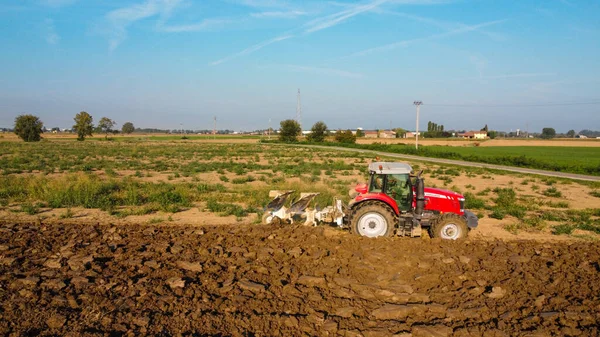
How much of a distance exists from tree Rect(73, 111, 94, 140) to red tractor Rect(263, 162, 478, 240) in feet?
421

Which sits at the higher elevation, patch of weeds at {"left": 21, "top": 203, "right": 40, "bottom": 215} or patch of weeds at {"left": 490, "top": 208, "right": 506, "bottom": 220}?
patch of weeds at {"left": 21, "top": 203, "right": 40, "bottom": 215}

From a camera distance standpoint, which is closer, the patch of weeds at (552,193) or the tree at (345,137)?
the patch of weeds at (552,193)

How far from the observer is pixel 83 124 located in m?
123

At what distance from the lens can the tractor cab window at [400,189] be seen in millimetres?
10609

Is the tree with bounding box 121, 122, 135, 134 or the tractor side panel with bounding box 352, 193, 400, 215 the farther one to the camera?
the tree with bounding box 121, 122, 135, 134

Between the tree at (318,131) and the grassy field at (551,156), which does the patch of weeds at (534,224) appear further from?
the tree at (318,131)

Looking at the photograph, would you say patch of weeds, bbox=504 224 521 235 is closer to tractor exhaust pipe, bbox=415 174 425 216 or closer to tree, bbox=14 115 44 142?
tractor exhaust pipe, bbox=415 174 425 216

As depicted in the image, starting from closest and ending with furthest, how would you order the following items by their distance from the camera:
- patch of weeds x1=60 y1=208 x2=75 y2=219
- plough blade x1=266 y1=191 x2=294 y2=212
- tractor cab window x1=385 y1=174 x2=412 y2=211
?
tractor cab window x1=385 y1=174 x2=412 y2=211
plough blade x1=266 y1=191 x2=294 y2=212
patch of weeds x1=60 y1=208 x2=75 y2=219

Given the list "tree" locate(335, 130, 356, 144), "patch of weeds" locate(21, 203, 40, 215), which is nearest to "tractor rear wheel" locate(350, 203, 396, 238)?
"patch of weeds" locate(21, 203, 40, 215)

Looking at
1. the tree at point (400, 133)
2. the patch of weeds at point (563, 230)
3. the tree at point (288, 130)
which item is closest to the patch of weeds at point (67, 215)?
the patch of weeds at point (563, 230)

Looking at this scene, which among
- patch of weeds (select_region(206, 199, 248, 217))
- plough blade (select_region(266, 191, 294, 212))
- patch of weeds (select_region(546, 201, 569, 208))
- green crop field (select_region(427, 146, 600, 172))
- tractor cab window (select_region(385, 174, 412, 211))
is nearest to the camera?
tractor cab window (select_region(385, 174, 412, 211))

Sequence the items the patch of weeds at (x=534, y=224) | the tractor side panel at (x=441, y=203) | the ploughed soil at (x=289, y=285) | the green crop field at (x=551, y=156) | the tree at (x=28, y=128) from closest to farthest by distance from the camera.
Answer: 1. the ploughed soil at (x=289, y=285)
2. the tractor side panel at (x=441, y=203)
3. the patch of weeds at (x=534, y=224)
4. the green crop field at (x=551, y=156)
5. the tree at (x=28, y=128)

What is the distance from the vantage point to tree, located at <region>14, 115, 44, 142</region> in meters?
110

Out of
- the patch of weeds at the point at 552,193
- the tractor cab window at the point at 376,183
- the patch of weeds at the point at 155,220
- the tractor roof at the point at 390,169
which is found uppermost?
the tractor roof at the point at 390,169
